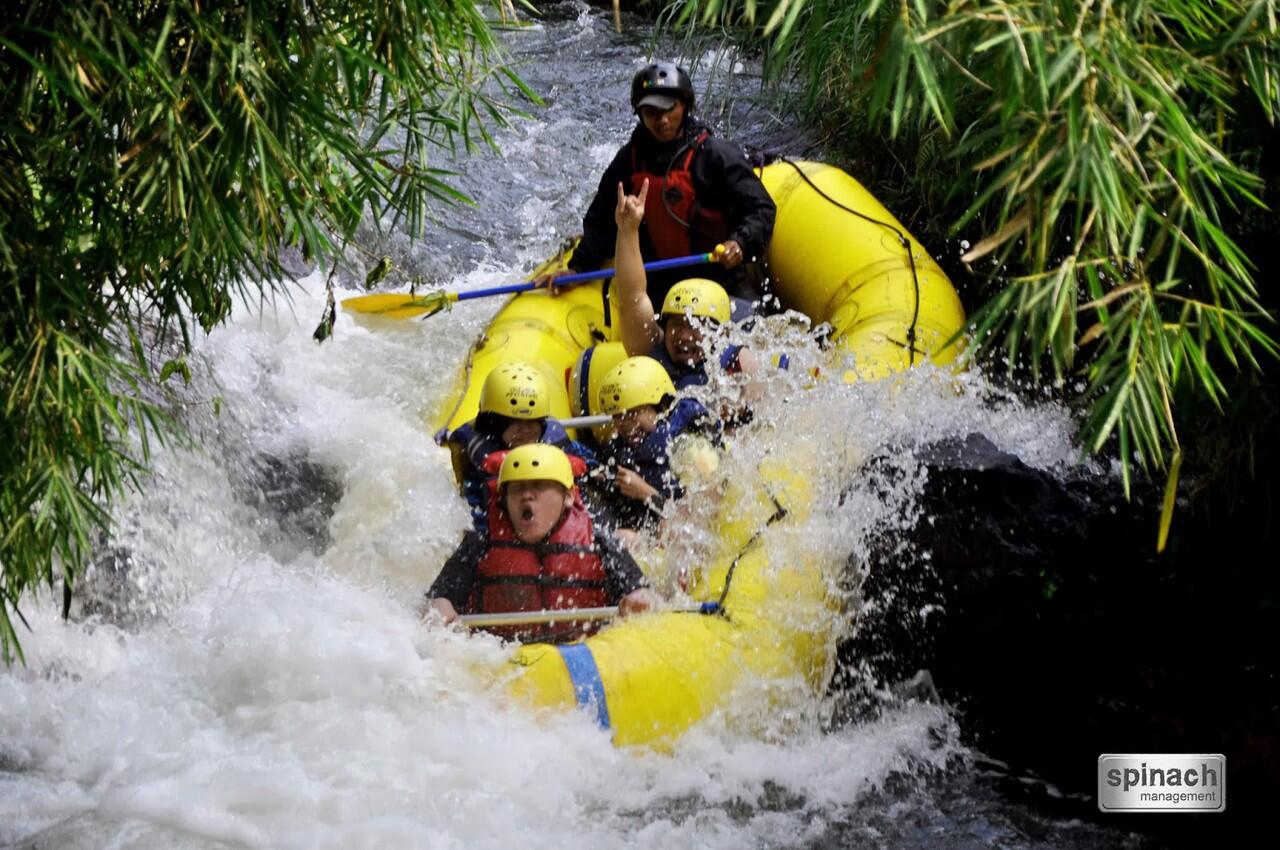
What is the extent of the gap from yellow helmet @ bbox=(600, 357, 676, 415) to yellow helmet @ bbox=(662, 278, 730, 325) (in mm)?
357

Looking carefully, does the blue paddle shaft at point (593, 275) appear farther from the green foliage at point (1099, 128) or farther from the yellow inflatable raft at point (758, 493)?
the green foliage at point (1099, 128)

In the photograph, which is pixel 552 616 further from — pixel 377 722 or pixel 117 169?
pixel 117 169

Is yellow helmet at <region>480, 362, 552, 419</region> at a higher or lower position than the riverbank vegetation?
lower

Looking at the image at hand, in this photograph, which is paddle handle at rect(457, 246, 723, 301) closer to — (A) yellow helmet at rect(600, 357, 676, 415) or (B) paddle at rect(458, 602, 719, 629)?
(A) yellow helmet at rect(600, 357, 676, 415)

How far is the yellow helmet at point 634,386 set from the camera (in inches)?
204

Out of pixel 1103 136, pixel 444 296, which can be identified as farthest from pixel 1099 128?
pixel 444 296

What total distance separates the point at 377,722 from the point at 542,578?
2.29 feet

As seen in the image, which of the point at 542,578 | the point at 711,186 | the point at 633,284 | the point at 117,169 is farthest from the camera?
the point at 711,186

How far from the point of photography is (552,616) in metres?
4.43

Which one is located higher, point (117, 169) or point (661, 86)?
point (117, 169)

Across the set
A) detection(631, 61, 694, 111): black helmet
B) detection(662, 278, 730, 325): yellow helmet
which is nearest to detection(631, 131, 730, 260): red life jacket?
detection(631, 61, 694, 111): black helmet

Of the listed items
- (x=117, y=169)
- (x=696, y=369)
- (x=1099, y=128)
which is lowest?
(x=696, y=369)

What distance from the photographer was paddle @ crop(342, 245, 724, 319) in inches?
229

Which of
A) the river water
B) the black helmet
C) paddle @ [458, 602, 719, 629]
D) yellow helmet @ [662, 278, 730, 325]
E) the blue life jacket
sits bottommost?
the river water
